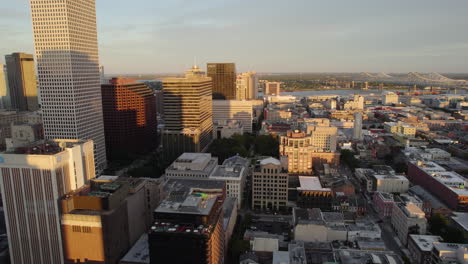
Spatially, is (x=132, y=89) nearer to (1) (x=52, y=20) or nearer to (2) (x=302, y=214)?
(1) (x=52, y=20)

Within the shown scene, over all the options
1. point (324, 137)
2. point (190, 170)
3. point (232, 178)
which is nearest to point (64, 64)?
point (190, 170)

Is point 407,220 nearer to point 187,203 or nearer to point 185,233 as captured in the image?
point 187,203

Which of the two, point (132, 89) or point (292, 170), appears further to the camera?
point (132, 89)

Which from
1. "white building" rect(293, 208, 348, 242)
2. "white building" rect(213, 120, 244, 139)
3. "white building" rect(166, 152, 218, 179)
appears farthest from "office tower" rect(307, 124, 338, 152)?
"white building" rect(293, 208, 348, 242)

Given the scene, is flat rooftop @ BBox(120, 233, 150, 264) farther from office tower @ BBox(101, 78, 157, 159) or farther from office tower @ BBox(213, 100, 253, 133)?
office tower @ BBox(213, 100, 253, 133)

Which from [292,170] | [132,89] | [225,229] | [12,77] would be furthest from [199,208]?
[12,77]

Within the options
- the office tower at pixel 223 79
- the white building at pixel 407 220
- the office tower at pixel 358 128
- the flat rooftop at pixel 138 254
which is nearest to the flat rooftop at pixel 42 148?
the flat rooftop at pixel 138 254

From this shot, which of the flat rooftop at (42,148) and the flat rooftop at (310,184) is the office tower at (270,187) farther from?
the flat rooftop at (42,148)
